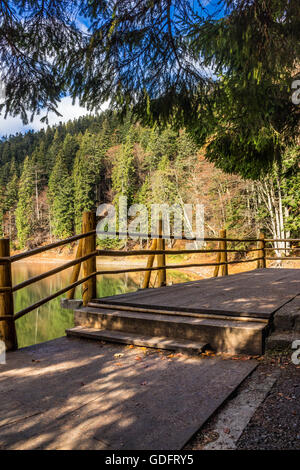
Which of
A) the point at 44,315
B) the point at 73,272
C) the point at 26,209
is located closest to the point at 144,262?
the point at 44,315

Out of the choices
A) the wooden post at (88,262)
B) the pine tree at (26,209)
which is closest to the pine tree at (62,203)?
the pine tree at (26,209)

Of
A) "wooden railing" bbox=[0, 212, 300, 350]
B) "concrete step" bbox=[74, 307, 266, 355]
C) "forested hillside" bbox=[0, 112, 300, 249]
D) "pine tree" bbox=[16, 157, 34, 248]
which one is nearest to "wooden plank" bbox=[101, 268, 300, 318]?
"concrete step" bbox=[74, 307, 266, 355]

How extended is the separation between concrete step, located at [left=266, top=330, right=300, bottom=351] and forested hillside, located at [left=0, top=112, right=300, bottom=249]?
3113 millimetres

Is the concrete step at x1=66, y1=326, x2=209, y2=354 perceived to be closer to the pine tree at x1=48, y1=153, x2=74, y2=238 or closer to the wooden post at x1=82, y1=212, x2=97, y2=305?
the wooden post at x1=82, y1=212, x2=97, y2=305

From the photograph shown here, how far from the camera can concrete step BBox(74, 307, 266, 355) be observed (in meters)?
3.34

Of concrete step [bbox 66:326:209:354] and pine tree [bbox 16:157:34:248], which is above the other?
pine tree [bbox 16:157:34:248]

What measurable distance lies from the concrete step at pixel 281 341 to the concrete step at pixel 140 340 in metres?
0.64

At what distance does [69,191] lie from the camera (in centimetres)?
4503

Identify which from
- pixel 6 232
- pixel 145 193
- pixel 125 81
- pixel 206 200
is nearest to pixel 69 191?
pixel 145 193

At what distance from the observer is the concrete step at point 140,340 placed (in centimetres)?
342

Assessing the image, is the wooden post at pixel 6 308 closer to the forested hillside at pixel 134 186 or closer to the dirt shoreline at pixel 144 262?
the forested hillside at pixel 134 186
